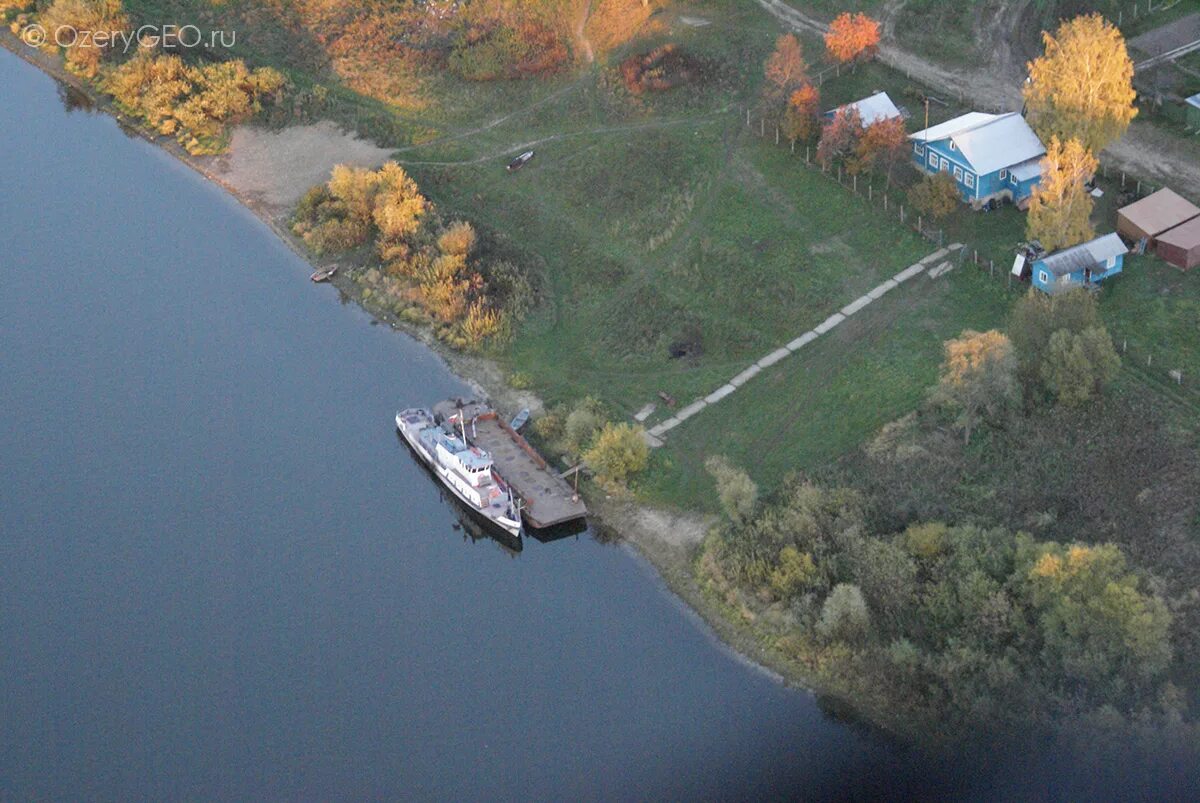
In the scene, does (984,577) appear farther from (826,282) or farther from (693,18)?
(693,18)

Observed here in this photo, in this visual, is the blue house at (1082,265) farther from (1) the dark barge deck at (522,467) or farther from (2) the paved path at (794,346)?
(1) the dark barge deck at (522,467)

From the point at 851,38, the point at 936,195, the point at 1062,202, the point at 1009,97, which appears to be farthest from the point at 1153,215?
the point at 851,38

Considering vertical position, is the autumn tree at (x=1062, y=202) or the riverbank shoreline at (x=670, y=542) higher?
the autumn tree at (x=1062, y=202)

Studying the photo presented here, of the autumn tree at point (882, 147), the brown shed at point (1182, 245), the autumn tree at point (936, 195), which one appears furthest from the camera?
the autumn tree at point (882, 147)

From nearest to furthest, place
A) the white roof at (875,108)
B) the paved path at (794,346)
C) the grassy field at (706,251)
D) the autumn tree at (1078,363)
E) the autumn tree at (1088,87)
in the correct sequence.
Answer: the autumn tree at (1078,363)
the grassy field at (706,251)
the paved path at (794,346)
the autumn tree at (1088,87)
the white roof at (875,108)

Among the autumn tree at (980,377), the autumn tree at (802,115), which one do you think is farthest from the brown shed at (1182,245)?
the autumn tree at (802,115)

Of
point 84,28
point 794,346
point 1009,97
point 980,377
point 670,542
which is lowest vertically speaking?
point 670,542

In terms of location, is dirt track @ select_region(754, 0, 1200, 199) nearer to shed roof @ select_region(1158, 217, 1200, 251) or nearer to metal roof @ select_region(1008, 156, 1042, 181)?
shed roof @ select_region(1158, 217, 1200, 251)

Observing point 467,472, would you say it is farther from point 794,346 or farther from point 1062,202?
point 1062,202
